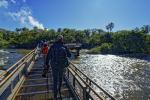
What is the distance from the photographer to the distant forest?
328ft

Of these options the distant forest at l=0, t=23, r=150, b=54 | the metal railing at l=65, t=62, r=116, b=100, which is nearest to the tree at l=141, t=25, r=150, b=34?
the distant forest at l=0, t=23, r=150, b=54

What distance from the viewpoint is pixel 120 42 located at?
105 metres

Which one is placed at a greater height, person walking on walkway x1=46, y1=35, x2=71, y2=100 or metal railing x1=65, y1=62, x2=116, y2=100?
person walking on walkway x1=46, y1=35, x2=71, y2=100

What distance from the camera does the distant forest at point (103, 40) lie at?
100062mm

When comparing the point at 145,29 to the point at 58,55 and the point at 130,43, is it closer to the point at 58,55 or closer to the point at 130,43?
the point at 130,43

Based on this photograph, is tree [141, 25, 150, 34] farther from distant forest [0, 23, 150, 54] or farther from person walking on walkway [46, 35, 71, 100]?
person walking on walkway [46, 35, 71, 100]

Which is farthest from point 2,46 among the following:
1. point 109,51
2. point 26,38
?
point 109,51

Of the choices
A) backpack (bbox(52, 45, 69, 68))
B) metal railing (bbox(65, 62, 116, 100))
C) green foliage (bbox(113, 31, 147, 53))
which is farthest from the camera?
green foliage (bbox(113, 31, 147, 53))

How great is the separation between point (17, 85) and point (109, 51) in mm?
94777

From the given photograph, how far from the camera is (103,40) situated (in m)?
131

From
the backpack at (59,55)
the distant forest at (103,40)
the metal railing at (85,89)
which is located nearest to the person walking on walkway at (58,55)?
the backpack at (59,55)

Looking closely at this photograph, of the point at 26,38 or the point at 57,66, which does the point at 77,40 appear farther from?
the point at 57,66

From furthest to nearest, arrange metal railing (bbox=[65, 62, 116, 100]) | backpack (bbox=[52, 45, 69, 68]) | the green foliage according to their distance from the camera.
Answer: the green foliage < backpack (bbox=[52, 45, 69, 68]) < metal railing (bbox=[65, 62, 116, 100])

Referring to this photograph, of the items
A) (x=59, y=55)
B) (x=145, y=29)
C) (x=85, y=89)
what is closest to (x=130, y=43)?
(x=145, y=29)
